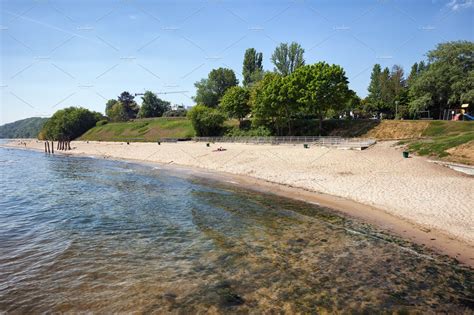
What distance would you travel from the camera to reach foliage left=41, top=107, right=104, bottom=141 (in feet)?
401

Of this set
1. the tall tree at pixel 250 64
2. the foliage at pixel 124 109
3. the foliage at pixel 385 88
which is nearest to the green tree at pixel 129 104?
the foliage at pixel 124 109

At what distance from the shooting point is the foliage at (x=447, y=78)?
51781mm

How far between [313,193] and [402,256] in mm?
10238

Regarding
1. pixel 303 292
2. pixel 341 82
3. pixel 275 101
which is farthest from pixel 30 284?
pixel 341 82

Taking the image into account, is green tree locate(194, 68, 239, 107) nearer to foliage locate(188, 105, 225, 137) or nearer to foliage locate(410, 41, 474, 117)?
foliage locate(188, 105, 225, 137)

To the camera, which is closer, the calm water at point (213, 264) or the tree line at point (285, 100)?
the calm water at point (213, 264)

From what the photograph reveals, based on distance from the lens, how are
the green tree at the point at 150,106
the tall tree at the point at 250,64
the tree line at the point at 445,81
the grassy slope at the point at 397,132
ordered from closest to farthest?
the grassy slope at the point at 397,132 < the tree line at the point at 445,81 < the tall tree at the point at 250,64 < the green tree at the point at 150,106

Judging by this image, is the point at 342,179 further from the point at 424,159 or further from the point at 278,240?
the point at 278,240

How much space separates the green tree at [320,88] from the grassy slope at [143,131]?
103 feet

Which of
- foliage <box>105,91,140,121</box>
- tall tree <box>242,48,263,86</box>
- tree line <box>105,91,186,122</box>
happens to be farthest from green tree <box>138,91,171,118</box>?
tall tree <box>242,48,263,86</box>

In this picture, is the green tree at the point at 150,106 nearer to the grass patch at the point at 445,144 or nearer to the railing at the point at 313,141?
the railing at the point at 313,141

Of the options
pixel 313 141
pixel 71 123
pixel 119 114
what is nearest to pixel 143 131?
pixel 71 123

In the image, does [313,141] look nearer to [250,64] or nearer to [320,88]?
[320,88]

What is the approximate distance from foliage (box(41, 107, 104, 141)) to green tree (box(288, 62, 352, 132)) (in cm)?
9957
